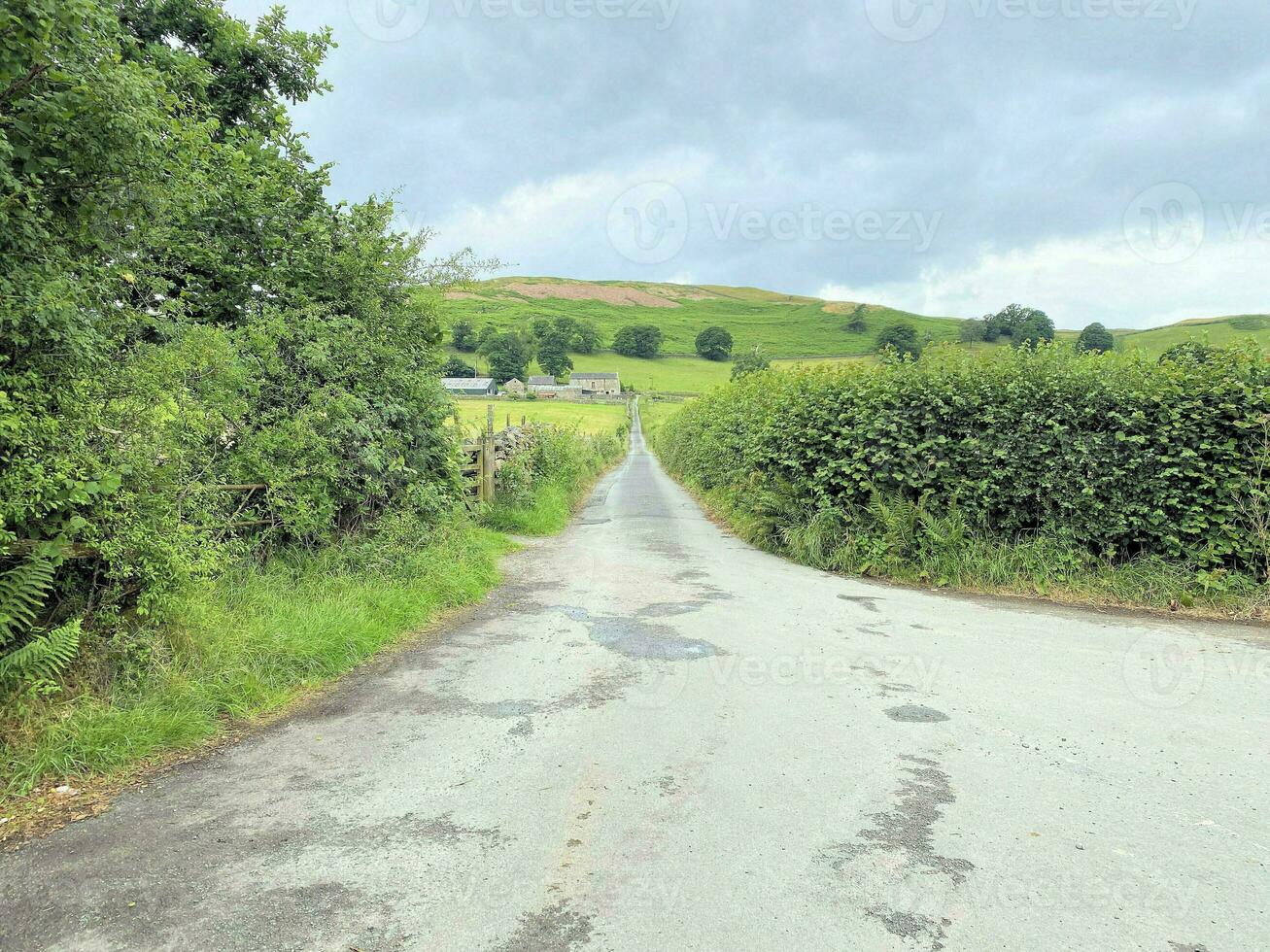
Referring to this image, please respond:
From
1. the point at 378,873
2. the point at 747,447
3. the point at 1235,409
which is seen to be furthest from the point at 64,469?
the point at 747,447

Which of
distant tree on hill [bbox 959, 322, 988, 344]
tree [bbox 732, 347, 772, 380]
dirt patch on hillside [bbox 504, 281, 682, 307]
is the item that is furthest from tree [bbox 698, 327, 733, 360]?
distant tree on hill [bbox 959, 322, 988, 344]

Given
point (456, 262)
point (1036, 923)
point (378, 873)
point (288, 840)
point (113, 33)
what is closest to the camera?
point (1036, 923)

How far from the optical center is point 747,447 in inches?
580

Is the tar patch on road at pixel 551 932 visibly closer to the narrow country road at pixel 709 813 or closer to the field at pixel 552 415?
the narrow country road at pixel 709 813

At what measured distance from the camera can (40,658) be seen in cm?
383

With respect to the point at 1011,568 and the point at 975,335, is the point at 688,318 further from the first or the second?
the point at 1011,568

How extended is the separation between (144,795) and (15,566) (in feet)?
4.62

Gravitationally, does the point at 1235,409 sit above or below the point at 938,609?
above

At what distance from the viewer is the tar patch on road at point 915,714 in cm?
479

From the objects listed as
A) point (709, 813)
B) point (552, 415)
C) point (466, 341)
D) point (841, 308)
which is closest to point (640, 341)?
point (466, 341)

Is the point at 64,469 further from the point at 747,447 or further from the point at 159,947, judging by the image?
the point at 747,447

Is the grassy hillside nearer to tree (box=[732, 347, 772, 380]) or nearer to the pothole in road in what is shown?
tree (box=[732, 347, 772, 380])

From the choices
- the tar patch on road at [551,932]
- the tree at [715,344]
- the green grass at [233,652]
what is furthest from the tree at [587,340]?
the tar patch on road at [551,932]

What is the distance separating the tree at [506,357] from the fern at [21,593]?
11539 cm
